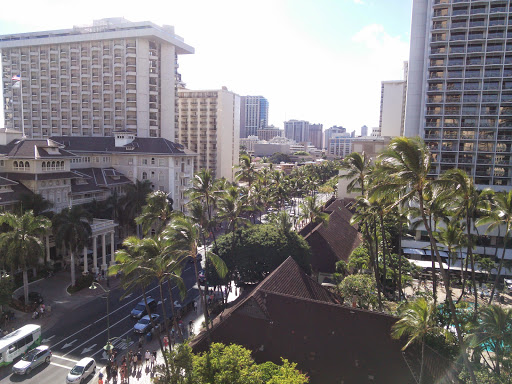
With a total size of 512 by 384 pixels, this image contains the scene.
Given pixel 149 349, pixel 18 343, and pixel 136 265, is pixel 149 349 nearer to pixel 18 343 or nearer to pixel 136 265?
pixel 18 343

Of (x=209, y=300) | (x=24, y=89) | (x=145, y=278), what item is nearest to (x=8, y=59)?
(x=24, y=89)

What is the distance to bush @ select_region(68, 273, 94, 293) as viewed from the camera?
A: 41.4 metres

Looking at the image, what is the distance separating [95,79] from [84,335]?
6182 cm

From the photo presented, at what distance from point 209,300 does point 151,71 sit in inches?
2245

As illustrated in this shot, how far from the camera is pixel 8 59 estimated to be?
86.6m

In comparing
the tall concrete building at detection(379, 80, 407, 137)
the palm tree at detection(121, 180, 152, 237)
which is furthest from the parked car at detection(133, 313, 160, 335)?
the tall concrete building at detection(379, 80, 407, 137)

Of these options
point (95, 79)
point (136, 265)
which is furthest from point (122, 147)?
point (136, 265)

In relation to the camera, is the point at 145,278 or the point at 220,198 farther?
the point at 220,198

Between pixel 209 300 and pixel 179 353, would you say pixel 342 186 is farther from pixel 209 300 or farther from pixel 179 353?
pixel 179 353

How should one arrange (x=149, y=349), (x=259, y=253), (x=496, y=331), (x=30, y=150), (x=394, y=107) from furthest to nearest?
(x=394, y=107) < (x=30, y=150) < (x=259, y=253) < (x=149, y=349) < (x=496, y=331)

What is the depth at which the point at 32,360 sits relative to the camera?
88.0 ft

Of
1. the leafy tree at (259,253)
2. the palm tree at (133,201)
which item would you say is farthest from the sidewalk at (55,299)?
the leafy tree at (259,253)

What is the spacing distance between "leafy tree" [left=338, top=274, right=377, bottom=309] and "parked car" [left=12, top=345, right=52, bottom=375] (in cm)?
2227

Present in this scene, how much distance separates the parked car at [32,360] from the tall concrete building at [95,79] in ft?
182
